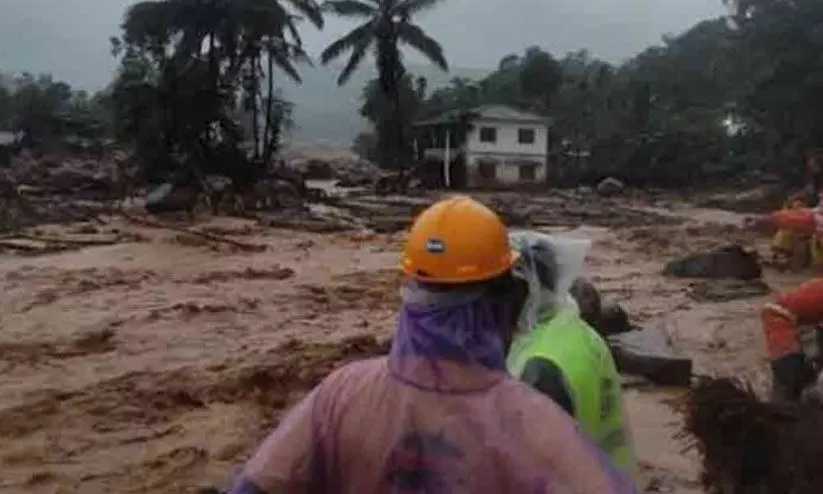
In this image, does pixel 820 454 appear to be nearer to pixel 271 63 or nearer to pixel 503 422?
pixel 503 422

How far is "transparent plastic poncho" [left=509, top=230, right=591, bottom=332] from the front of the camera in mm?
2580

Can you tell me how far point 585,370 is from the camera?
2.44 m

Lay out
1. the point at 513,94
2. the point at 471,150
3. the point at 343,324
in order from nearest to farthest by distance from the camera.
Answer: the point at 343,324 < the point at 471,150 < the point at 513,94

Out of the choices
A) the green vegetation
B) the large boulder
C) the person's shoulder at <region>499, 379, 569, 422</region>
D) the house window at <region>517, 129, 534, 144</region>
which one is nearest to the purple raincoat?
the person's shoulder at <region>499, 379, 569, 422</region>

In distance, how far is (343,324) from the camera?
12570 mm

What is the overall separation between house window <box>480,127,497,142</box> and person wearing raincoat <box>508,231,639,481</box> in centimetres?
4363

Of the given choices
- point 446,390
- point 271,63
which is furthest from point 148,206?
point 446,390

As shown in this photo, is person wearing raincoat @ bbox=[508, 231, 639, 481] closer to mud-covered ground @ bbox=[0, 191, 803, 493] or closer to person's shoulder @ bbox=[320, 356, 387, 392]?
person's shoulder @ bbox=[320, 356, 387, 392]

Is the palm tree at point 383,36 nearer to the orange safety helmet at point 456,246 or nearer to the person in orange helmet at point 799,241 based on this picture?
the person in orange helmet at point 799,241

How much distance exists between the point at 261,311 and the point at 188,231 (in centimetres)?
1006

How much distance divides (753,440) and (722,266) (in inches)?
451

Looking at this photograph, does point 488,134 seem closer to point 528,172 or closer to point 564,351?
point 528,172

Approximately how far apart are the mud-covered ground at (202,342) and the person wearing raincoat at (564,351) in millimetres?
3272

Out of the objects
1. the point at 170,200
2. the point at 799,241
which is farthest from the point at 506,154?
the point at 799,241
